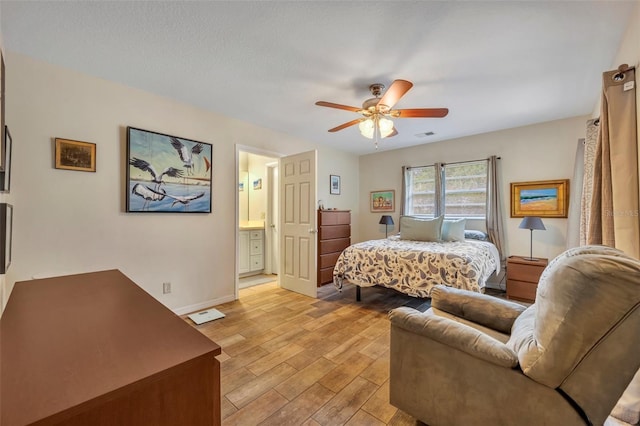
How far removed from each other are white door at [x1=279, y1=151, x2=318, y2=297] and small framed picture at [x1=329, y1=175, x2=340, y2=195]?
124 cm

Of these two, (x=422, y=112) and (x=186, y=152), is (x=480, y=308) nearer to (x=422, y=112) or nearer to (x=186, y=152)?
(x=422, y=112)

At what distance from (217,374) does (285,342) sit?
1.90 meters

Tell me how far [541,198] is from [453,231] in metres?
1.29

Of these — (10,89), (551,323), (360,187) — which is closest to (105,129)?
(10,89)

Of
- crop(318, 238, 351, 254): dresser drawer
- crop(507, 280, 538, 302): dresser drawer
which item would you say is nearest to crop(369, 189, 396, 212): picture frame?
crop(318, 238, 351, 254): dresser drawer

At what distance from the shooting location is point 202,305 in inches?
128

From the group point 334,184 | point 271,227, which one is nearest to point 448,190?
point 334,184

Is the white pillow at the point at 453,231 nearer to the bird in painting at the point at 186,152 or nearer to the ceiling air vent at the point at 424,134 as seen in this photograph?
the ceiling air vent at the point at 424,134

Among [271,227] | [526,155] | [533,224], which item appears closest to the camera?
[533,224]

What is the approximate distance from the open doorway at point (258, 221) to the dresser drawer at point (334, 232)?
2.73ft

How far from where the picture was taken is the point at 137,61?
7.36 feet

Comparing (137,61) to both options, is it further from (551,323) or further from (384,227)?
(384,227)

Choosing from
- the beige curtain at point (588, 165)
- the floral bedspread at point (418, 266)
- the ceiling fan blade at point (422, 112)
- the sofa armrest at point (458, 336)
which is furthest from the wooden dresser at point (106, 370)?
the beige curtain at point (588, 165)

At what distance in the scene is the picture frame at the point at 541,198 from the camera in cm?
365
